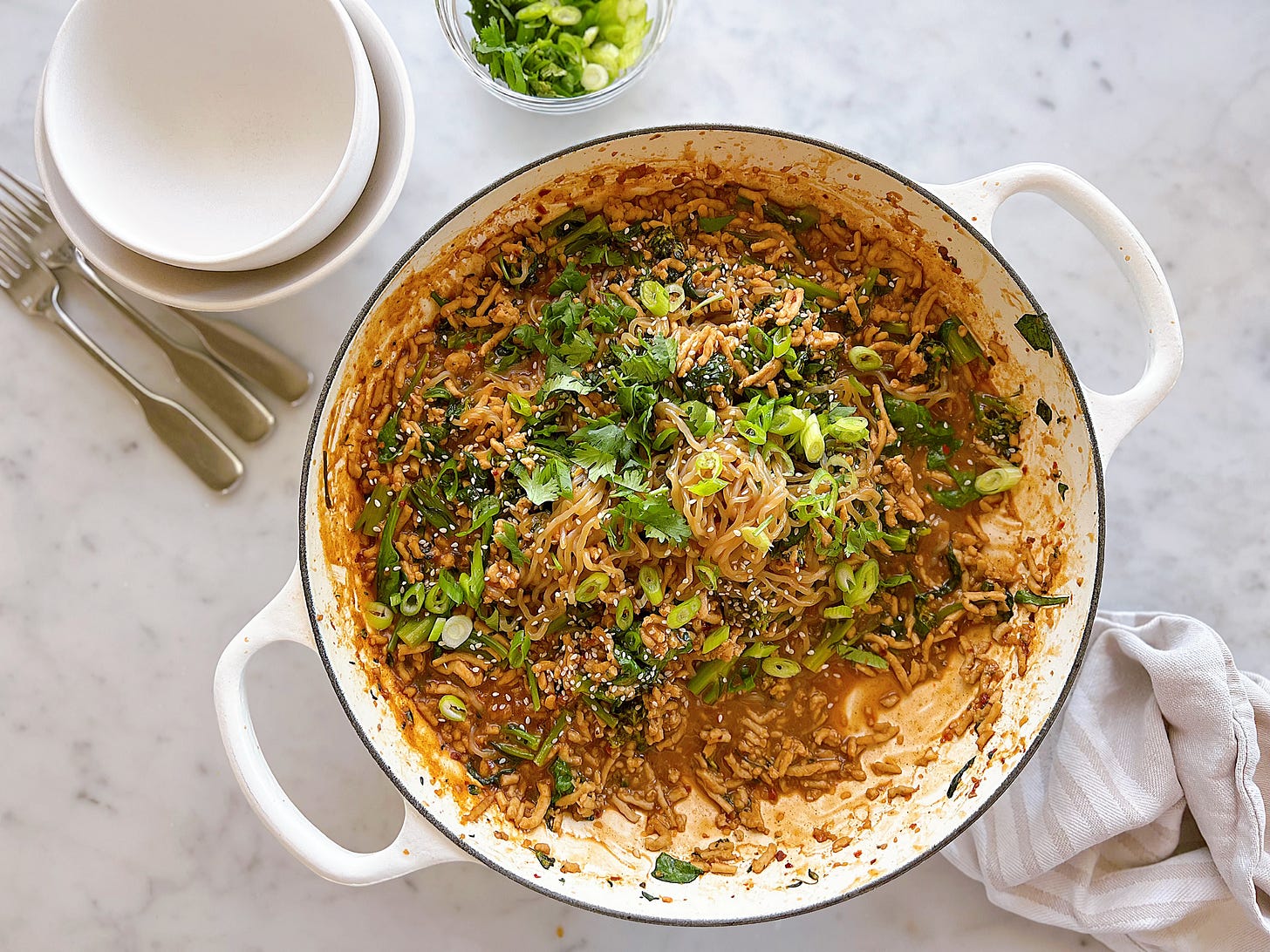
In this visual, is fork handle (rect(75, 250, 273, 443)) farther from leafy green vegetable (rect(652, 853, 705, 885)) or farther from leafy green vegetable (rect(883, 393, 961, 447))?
leafy green vegetable (rect(883, 393, 961, 447))

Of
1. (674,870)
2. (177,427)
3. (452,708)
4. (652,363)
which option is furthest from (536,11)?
(674,870)

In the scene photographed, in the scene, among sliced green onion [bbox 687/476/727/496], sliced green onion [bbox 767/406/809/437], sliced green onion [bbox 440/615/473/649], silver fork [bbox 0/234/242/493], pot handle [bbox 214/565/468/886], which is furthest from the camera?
silver fork [bbox 0/234/242/493]

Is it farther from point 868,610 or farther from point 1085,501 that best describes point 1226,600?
point 868,610

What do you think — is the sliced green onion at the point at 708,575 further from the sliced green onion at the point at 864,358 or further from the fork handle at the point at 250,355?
the fork handle at the point at 250,355

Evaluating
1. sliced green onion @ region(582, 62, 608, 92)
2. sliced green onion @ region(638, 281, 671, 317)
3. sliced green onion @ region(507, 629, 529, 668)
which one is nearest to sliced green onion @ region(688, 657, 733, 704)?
sliced green onion @ region(507, 629, 529, 668)

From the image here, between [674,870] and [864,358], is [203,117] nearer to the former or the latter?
[864,358]

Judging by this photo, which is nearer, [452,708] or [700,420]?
[700,420]

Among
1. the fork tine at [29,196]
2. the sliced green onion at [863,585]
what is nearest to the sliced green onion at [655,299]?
the sliced green onion at [863,585]

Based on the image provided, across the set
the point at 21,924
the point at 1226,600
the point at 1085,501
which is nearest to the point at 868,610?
the point at 1085,501
